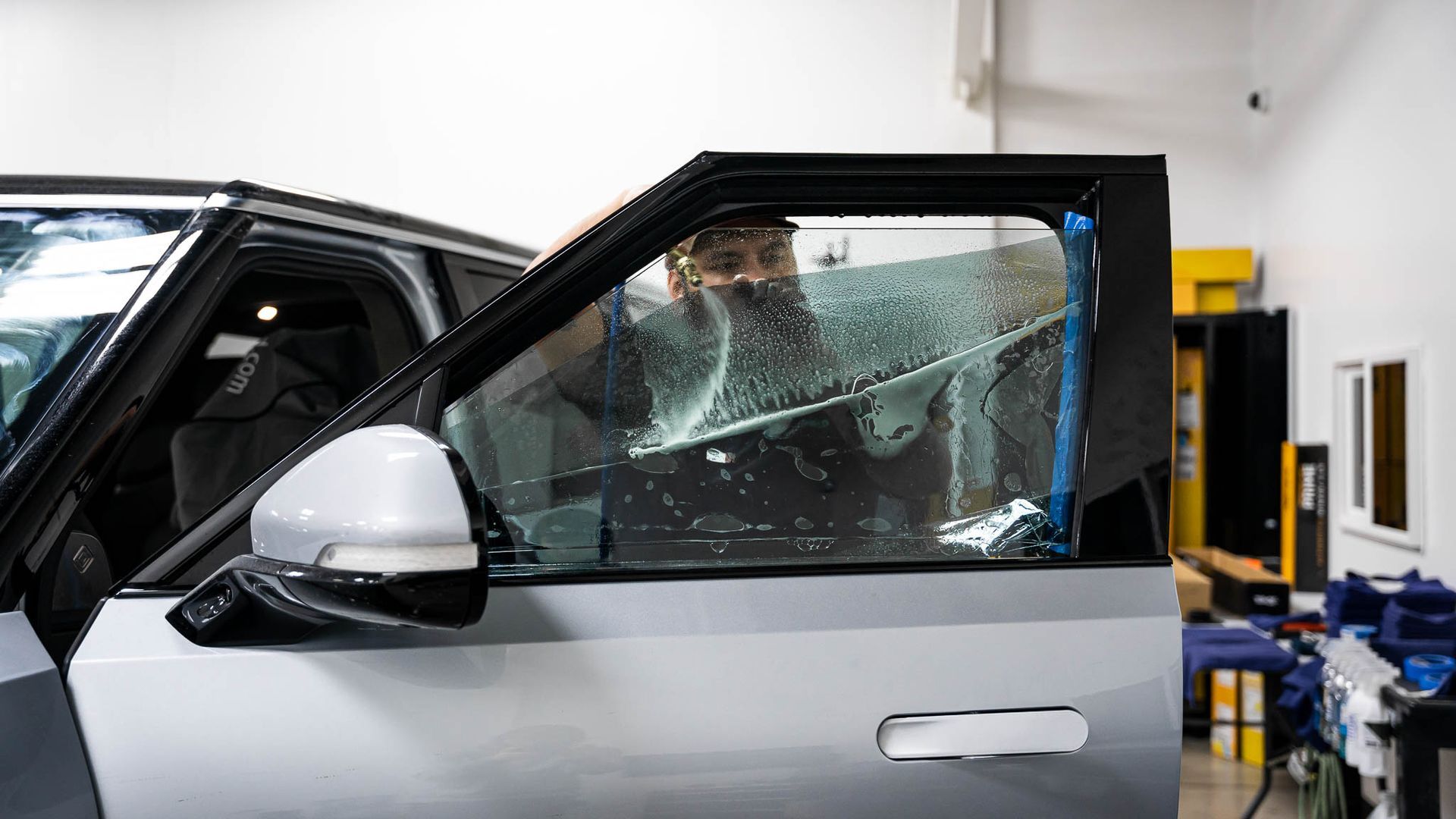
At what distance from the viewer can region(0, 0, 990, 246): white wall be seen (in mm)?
6844

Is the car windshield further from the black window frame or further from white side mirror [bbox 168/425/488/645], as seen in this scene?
white side mirror [bbox 168/425/488/645]

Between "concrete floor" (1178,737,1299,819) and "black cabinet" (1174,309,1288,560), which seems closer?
"concrete floor" (1178,737,1299,819)

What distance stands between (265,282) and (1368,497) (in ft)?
16.2

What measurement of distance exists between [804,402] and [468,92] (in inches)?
263

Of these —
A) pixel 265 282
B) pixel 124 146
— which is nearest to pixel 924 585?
pixel 265 282

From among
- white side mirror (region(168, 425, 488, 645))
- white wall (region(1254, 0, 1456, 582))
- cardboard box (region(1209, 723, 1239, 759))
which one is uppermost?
white wall (region(1254, 0, 1456, 582))

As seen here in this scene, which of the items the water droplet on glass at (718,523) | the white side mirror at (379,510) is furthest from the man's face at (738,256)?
the white side mirror at (379,510)

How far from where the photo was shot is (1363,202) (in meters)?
4.84

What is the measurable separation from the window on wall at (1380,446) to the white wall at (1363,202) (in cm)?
8

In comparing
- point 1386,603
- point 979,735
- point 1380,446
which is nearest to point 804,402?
point 979,735

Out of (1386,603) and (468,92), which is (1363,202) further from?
(468,92)

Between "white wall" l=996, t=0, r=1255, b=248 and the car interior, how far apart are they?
5.66 m

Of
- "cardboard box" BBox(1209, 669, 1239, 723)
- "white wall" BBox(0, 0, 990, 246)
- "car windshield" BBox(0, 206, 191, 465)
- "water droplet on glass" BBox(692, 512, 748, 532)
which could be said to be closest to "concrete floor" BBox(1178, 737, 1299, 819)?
"cardboard box" BBox(1209, 669, 1239, 723)

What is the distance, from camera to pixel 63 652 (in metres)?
1.04
